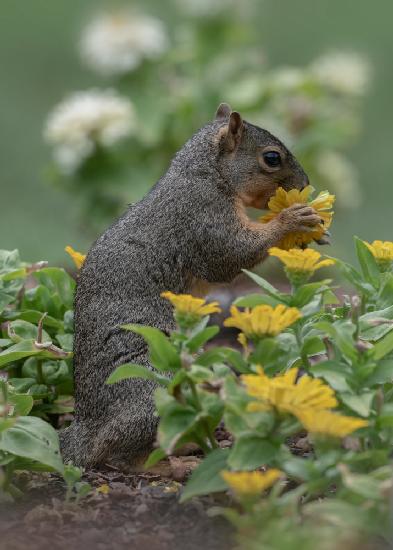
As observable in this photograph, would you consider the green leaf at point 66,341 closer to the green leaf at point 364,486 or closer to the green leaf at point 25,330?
the green leaf at point 25,330

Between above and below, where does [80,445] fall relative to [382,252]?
below

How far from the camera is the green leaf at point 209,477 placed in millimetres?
3244

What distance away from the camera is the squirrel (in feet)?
13.8

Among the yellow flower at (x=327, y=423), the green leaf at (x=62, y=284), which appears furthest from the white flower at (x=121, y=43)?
the yellow flower at (x=327, y=423)

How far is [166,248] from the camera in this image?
4.64 m

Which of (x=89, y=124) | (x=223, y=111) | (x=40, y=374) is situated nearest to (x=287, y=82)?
(x=89, y=124)

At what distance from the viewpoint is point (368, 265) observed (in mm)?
3934

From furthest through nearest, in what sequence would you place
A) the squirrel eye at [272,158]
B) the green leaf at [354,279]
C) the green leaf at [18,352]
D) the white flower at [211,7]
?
the white flower at [211,7], the squirrel eye at [272,158], the green leaf at [18,352], the green leaf at [354,279]

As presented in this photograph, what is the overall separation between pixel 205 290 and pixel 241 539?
212cm

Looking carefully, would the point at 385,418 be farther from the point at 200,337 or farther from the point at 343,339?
the point at 200,337

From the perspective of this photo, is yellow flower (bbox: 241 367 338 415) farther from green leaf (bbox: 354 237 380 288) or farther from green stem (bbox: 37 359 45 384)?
green stem (bbox: 37 359 45 384)

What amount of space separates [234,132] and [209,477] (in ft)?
7.03

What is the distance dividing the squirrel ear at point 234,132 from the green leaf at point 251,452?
2099 millimetres

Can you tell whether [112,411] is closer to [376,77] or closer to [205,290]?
[205,290]
